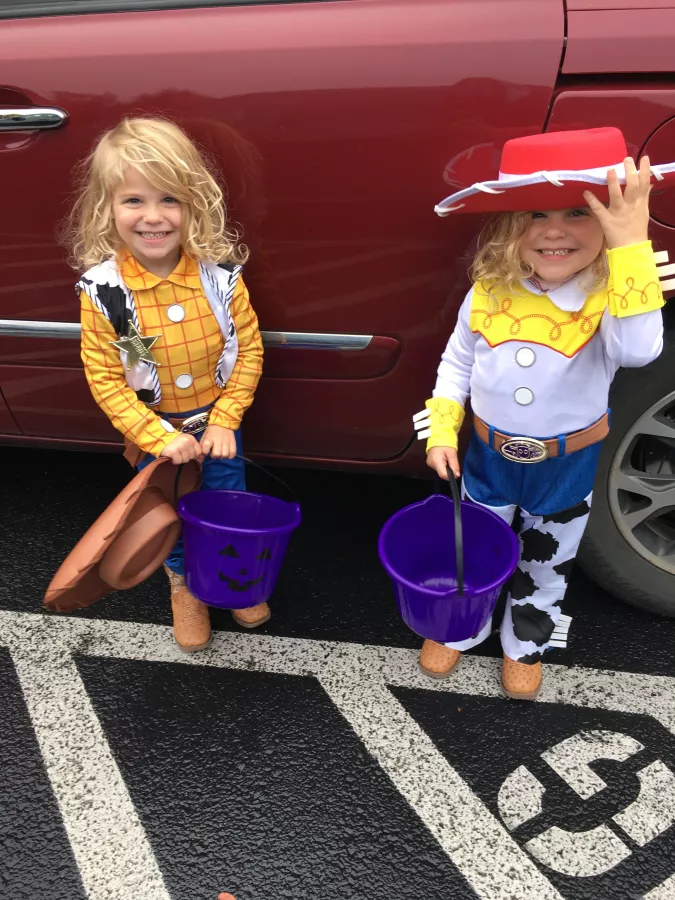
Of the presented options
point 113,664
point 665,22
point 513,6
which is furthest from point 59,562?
point 665,22

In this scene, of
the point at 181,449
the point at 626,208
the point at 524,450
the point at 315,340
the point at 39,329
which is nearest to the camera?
the point at 626,208

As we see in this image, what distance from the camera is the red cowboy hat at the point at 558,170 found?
1.34 m

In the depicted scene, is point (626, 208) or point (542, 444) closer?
point (626, 208)

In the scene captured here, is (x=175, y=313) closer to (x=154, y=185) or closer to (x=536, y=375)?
(x=154, y=185)

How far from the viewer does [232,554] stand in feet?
5.82

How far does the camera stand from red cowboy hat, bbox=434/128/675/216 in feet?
4.39

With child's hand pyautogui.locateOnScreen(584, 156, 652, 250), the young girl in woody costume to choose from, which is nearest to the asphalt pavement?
the young girl in woody costume

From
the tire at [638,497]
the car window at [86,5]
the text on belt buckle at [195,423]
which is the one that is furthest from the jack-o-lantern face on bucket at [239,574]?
the car window at [86,5]

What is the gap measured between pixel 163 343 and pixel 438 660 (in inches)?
43.6

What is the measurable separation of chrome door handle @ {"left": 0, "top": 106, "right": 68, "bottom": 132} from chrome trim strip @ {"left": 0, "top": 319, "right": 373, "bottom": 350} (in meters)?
0.49

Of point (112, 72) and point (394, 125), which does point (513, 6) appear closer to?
point (394, 125)

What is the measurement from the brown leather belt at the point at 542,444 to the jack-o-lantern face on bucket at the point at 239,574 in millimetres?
599

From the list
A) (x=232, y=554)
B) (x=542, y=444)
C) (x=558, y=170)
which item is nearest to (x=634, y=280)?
(x=558, y=170)

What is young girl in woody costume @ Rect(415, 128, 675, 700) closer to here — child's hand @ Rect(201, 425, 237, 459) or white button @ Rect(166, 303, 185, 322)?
child's hand @ Rect(201, 425, 237, 459)
